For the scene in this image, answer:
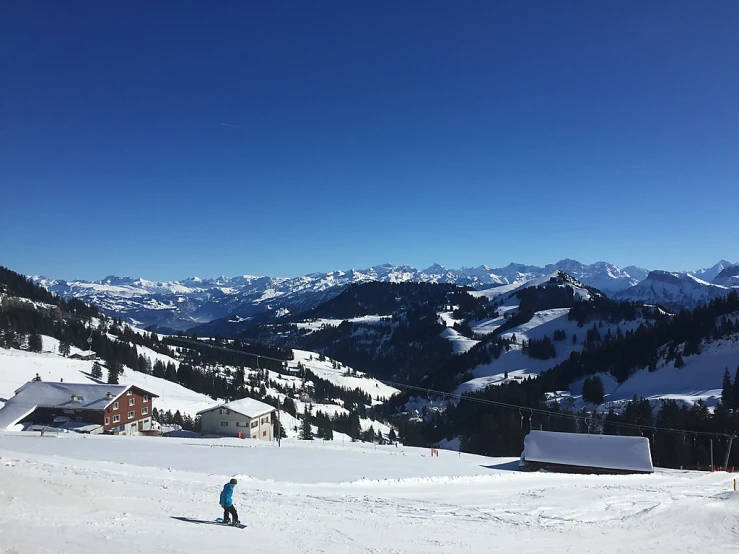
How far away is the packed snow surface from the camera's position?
12539mm

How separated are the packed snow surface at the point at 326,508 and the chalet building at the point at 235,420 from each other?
3281cm

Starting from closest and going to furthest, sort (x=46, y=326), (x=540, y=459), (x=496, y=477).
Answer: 1. (x=496, y=477)
2. (x=540, y=459)
3. (x=46, y=326)

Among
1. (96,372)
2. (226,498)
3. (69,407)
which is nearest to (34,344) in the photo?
(96,372)

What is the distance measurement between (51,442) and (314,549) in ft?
99.9

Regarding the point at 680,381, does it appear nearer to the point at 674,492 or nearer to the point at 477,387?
the point at 477,387

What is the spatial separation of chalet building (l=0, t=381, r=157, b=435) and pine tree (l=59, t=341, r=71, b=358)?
214ft

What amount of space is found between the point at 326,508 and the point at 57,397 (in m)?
55.0

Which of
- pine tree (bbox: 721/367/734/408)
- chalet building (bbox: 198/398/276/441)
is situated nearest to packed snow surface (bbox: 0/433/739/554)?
chalet building (bbox: 198/398/276/441)

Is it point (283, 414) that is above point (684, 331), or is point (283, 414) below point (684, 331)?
below

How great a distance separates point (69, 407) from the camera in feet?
190

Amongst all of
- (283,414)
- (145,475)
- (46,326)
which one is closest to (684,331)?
(283,414)

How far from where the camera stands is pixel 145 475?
2244cm

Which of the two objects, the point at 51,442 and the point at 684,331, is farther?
the point at 684,331

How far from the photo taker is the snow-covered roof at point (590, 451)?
A: 46.7 meters
